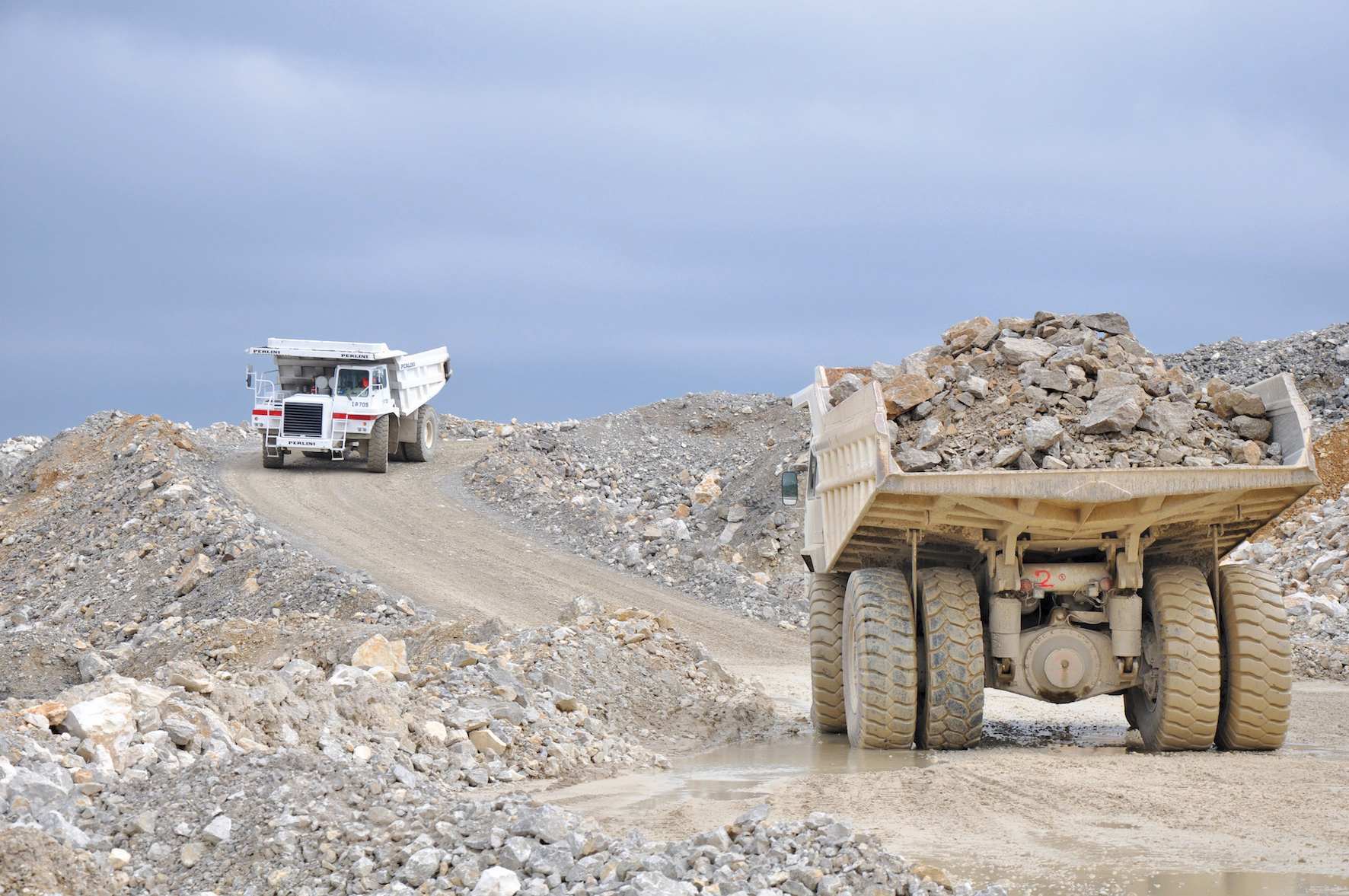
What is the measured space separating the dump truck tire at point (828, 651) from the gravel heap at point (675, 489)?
937cm

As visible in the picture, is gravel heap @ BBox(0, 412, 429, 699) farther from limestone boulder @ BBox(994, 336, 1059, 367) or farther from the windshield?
limestone boulder @ BBox(994, 336, 1059, 367)

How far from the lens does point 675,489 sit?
27.6m

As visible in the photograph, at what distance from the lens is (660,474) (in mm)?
29312

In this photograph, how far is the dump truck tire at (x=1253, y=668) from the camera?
339 inches

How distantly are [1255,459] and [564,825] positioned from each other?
556cm

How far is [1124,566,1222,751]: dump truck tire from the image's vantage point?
27.6ft

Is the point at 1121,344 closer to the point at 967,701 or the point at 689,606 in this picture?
the point at 967,701

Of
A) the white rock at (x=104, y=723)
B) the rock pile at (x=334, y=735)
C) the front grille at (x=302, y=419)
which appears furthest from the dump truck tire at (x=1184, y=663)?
the front grille at (x=302, y=419)

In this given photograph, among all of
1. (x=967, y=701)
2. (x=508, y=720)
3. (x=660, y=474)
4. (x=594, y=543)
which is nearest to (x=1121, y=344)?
(x=967, y=701)

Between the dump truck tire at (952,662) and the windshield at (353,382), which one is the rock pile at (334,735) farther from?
the windshield at (353,382)

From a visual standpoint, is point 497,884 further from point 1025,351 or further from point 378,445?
point 378,445

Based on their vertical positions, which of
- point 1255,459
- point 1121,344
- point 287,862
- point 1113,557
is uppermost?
point 1121,344

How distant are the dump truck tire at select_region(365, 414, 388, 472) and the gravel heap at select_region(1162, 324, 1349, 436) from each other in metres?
18.1

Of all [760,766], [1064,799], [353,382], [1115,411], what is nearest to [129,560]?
[353,382]
